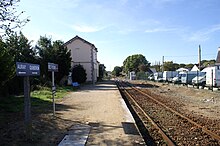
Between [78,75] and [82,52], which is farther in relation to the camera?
[82,52]

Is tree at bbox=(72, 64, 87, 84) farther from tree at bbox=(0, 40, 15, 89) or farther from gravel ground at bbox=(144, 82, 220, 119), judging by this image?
tree at bbox=(0, 40, 15, 89)

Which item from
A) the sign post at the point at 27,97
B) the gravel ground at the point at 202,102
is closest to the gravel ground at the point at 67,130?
the sign post at the point at 27,97

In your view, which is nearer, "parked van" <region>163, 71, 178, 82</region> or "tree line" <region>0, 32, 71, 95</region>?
"tree line" <region>0, 32, 71, 95</region>

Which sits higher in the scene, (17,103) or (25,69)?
(25,69)

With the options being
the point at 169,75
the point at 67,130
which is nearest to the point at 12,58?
the point at 67,130

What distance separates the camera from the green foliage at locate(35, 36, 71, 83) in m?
37.1

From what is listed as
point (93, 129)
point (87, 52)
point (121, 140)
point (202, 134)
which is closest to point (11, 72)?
point (93, 129)

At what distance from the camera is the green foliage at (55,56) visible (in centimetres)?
3706

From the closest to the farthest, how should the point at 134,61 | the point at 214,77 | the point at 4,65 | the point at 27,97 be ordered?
the point at 27,97
the point at 4,65
the point at 214,77
the point at 134,61

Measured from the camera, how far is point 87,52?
56.1 m

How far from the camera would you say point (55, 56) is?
38094 mm

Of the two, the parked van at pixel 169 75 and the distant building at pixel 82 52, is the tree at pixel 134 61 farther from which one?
the distant building at pixel 82 52

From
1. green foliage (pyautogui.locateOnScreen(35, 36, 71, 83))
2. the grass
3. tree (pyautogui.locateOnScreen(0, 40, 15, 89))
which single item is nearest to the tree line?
green foliage (pyautogui.locateOnScreen(35, 36, 71, 83))

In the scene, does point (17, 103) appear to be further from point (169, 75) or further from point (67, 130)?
point (169, 75)
